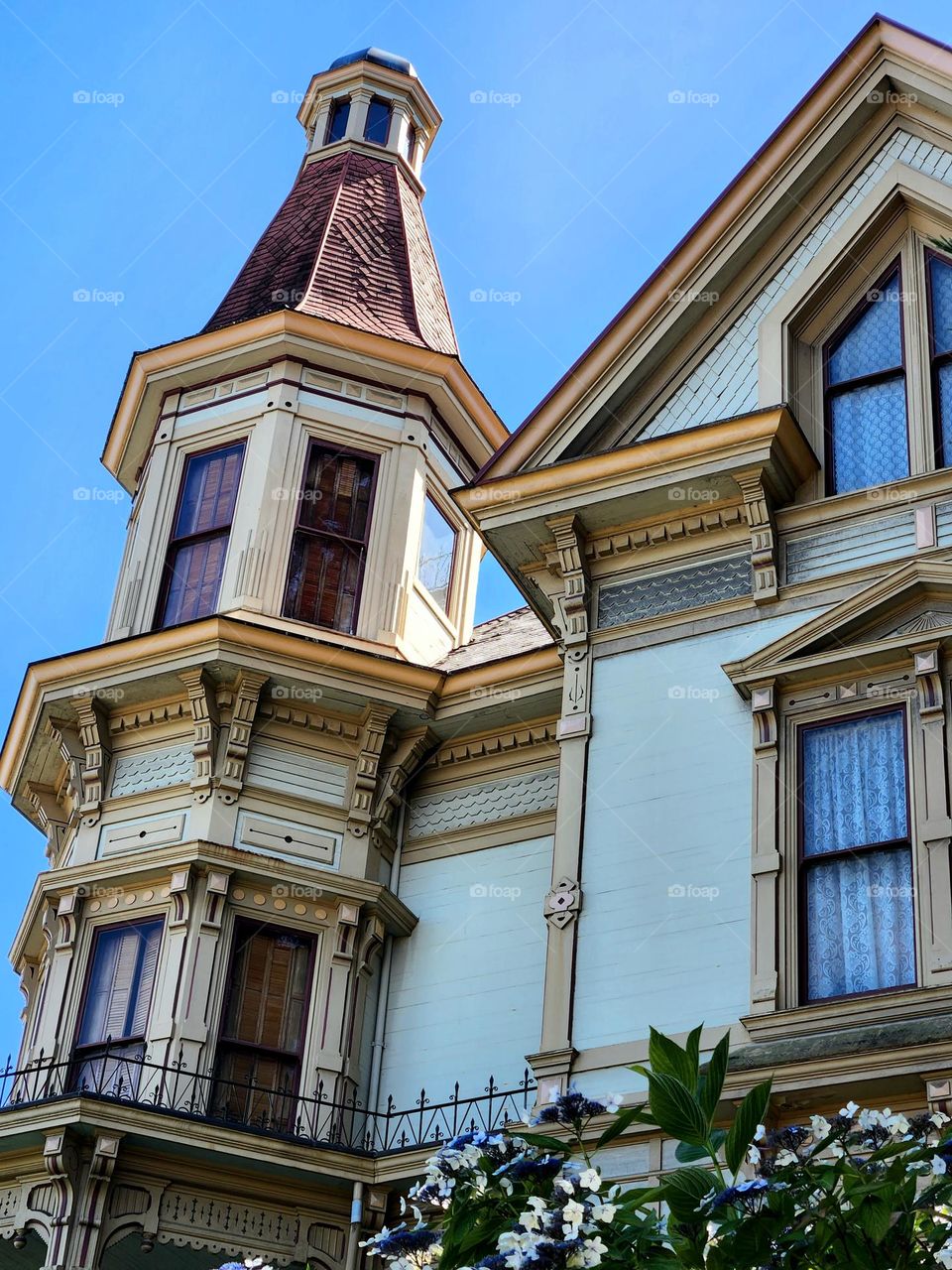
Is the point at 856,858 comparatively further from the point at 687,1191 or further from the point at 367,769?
the point at 687,1191

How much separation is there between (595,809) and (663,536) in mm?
2273

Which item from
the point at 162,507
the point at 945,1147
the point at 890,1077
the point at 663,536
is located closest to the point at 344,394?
the point at 162,507

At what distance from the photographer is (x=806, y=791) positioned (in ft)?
40.9

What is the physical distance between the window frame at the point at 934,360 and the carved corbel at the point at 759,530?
124 centimetres

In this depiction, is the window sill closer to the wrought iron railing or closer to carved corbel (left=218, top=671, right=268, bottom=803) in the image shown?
the wrought iron railing

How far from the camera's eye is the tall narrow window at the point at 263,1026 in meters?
14.5

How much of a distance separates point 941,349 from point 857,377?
686 mm

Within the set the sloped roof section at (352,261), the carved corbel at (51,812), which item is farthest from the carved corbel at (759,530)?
the carved corbel at (51,812)

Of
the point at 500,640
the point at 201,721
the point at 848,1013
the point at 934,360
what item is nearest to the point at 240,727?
the point at 201,721

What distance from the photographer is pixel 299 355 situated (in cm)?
1820

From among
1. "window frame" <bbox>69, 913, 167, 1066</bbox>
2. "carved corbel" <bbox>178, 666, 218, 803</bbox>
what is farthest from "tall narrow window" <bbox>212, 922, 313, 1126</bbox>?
"carved corbel" <bbox>178, 666, 218, 803</bbox>

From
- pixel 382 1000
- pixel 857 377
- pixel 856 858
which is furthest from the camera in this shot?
pixel 382 1000

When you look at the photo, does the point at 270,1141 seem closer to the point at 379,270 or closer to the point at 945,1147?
the point at 945,1147

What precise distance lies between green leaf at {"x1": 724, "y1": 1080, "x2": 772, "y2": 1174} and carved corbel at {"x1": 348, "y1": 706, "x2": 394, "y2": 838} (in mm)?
9243
